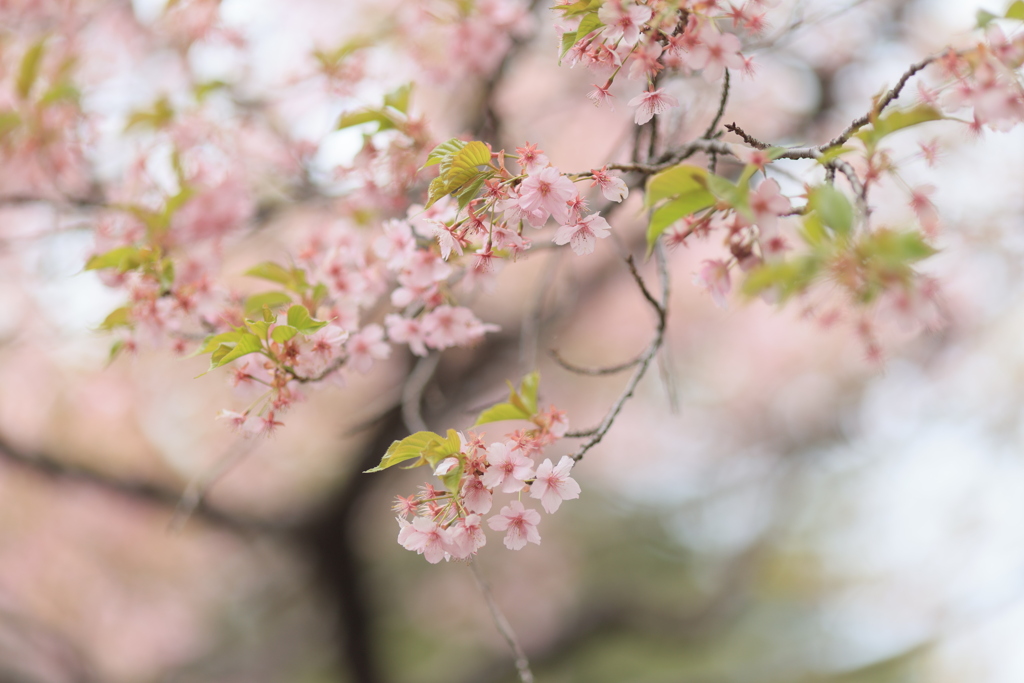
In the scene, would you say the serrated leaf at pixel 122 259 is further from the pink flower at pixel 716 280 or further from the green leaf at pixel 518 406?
the pink flower at pixel 716 280

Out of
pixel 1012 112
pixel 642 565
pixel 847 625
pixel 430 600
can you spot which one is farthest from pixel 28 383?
pixel 847 625

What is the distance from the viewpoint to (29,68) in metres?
1.52

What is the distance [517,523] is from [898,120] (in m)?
0.60

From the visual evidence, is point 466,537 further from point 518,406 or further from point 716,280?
point 716,280

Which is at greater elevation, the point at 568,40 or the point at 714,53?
the point at 568,40

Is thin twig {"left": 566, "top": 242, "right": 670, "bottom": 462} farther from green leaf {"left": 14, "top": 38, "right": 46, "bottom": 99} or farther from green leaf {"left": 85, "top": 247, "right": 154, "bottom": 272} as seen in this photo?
green leaf {"left": 14, "top": 38, "right": 46, "bottom": 99}

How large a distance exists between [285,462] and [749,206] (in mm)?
3930

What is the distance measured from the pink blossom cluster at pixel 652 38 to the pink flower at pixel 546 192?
0.50ft

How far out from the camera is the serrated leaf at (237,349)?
0.80 m

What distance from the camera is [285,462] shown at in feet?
13.2

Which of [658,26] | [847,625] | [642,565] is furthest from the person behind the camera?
[642,565]

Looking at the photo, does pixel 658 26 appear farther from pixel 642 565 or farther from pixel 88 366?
pixel 642 565

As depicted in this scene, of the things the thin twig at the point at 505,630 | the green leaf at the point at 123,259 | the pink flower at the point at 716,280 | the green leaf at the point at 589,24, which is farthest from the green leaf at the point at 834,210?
the green leaf at the point at 123,259

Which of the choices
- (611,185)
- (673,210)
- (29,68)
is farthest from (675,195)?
(29,68)
